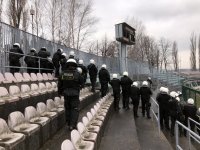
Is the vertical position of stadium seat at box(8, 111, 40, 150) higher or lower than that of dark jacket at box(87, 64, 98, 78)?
lower

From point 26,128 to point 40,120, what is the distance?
0.96 m

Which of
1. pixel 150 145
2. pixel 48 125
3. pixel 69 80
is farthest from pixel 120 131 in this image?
pixel 48 125

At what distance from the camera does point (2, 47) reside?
12.8 meters

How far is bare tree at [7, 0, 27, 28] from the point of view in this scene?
92.8ft

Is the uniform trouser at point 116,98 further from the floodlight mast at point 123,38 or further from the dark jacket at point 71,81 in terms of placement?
the floodlight mast at point 123,38

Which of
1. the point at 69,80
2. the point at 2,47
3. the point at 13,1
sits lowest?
the point at 69,80

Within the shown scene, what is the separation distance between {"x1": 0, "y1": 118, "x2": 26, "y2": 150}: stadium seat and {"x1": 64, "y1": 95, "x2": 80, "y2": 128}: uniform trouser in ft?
10.3

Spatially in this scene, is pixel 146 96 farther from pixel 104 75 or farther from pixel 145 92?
pixel 104 75

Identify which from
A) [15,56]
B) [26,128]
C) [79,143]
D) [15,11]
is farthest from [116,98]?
[15,11]

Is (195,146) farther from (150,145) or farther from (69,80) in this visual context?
(69,80)

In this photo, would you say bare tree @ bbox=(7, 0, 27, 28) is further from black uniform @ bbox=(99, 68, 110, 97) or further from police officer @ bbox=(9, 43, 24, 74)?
police officer @ bbox=(9, 43, 24, 74)

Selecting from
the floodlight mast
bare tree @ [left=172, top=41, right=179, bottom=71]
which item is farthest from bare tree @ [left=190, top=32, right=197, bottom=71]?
the floodlight mast

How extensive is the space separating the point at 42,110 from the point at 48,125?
823mm

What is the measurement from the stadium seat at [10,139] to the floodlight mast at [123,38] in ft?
70.6
